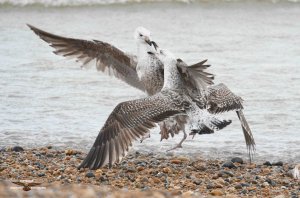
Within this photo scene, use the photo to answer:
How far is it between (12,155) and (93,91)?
291 centimetres

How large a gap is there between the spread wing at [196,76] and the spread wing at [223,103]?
15 centimetres

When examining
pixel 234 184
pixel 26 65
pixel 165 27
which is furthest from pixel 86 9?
pixel 234 184

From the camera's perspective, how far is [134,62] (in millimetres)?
8023

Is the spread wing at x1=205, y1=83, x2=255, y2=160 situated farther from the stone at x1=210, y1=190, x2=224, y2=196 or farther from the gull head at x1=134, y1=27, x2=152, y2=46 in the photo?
the stone at x1=210, y1=190, x2=224, y2=196

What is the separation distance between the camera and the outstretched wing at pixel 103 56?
7938 mm

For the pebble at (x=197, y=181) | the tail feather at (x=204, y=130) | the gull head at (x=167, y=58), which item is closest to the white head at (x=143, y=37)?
the gull head at (x=167, y=58)

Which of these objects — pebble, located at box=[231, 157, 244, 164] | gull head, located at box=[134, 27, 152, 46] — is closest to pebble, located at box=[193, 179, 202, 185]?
pebble, located at box=[231, 157, 244, 164]

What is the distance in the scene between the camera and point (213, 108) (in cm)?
702

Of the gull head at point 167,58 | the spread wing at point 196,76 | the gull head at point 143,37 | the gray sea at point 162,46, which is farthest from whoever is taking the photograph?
the gray sea at point 162,46

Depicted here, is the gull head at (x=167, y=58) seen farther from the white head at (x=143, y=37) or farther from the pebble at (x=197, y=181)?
the pebble at (x=197, y=181)

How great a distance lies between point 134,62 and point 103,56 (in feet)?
1.13

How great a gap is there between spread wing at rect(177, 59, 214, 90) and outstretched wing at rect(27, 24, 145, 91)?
3.01 ft

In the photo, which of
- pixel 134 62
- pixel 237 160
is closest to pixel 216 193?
pixel 237 160

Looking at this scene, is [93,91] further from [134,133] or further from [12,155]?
[134,133]
